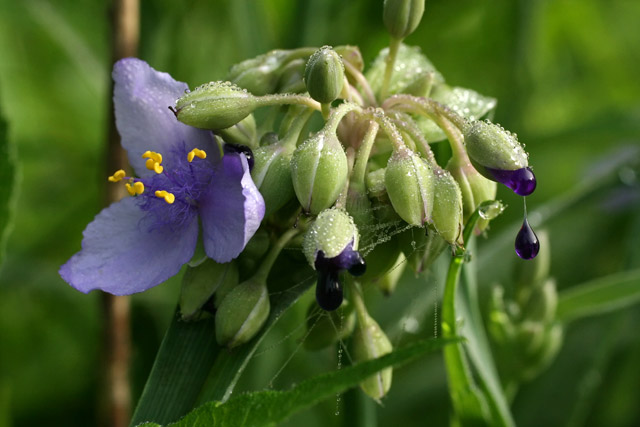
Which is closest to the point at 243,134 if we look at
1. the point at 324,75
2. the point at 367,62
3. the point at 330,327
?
the point at 324,75

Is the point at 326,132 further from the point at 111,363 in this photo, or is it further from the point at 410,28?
the point at 111,363

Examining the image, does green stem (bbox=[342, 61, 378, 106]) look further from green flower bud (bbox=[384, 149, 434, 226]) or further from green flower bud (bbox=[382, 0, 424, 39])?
green flower bud (bbox=[384, 149, 434, 226])

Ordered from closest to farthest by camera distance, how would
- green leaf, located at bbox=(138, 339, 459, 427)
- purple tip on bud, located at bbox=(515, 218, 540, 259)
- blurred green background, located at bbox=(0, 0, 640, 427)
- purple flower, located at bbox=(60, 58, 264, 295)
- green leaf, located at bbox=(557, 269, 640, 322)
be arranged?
green leaf, located at bbox=(138, 339, 459, 427) → purple tip on bud, located at bbox=(515, 218, 540, 259) → purple flower, located at bbox=(60, 58, 264, 295) → green leaf, located at bbox=(557, 269, 640, 322) → blurred green background, located at bbox=(0, 0, 640, 427)

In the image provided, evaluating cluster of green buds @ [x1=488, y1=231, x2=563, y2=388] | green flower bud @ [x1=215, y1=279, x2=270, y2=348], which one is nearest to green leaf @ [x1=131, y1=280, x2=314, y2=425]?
green flower bud @ [x1=215, y1=279, x2=270, y2=348]

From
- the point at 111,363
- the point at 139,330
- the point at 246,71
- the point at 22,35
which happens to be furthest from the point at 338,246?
the point at 22,35

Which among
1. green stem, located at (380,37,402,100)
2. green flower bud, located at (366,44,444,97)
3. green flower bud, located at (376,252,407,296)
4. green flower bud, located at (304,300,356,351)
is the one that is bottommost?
green flower bud, located at (304,300,356,351)

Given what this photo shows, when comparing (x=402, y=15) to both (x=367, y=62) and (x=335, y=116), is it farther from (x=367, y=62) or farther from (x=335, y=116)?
(x=367, y=62)

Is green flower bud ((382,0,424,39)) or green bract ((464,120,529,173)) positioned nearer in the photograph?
green bract ((464,120,529,173))
